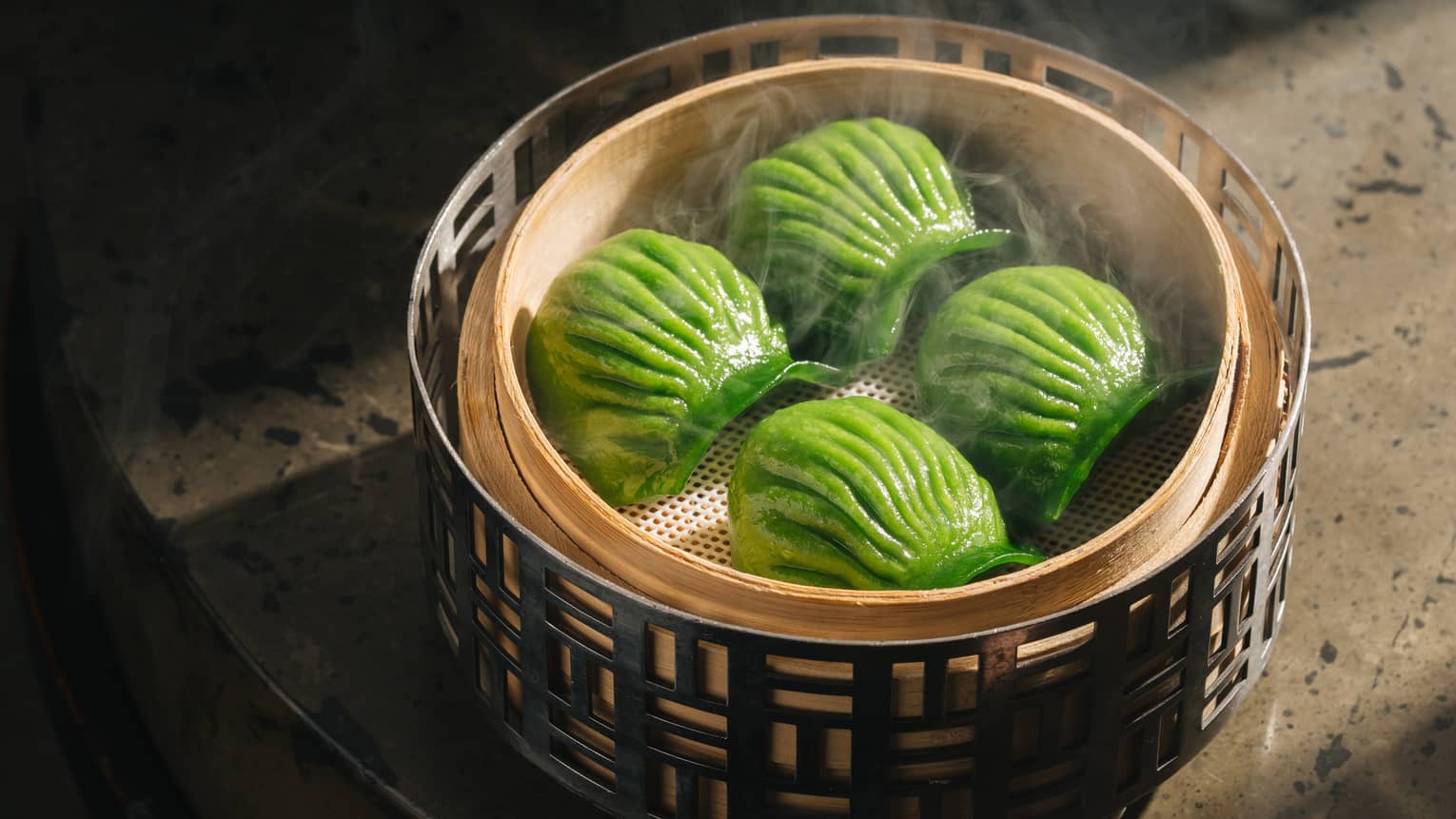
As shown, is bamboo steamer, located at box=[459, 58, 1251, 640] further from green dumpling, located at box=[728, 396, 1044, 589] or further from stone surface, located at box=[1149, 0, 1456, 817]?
stone surface, located at box=[1149, 0, 1456, 817]

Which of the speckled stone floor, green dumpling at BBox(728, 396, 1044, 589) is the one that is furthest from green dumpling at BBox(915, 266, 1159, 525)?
the speckled stone floor

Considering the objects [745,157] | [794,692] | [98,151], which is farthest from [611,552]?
[98,151]

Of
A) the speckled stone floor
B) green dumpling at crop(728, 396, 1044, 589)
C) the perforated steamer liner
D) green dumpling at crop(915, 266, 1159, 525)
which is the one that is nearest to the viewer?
the perforated steamer liner

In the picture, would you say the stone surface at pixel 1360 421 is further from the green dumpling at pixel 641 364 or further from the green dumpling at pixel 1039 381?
the green dumpling at pixel 641 364

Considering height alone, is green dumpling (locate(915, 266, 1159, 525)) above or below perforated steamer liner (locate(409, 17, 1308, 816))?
above

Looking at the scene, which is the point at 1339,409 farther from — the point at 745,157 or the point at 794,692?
the point at 794,692
